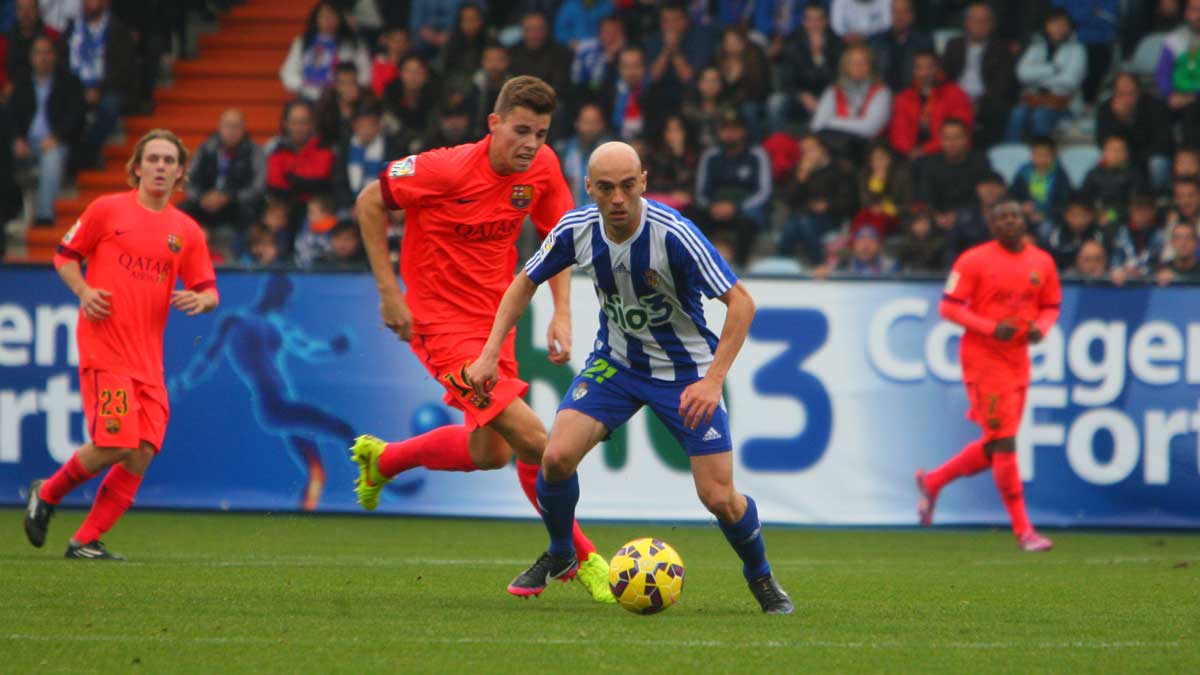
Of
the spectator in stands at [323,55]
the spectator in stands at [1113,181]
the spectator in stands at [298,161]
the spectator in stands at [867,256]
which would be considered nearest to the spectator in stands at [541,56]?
the spectator in stands at [323,55]

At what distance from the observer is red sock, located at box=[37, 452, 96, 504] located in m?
10.0

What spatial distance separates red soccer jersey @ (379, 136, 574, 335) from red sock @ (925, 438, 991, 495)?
195 inches

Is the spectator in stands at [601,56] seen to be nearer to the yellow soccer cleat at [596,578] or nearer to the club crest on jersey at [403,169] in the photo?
the club crest on jersey at [403,169]

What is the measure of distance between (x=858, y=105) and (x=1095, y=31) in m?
2.71

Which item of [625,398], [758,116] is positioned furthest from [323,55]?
[625,398]

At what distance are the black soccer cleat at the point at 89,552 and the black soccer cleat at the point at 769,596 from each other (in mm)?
4062

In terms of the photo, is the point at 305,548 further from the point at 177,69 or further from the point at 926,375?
the point at 177,69

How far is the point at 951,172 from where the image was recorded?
16.2m

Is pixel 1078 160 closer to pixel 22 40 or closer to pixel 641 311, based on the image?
pixel 641 311

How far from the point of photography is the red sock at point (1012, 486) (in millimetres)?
12445

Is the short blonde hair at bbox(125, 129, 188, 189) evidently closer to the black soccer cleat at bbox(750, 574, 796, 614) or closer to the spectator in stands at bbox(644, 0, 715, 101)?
the black soccer cleat at bbox(750, 574, 796, 614)

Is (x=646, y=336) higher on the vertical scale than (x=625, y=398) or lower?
higher

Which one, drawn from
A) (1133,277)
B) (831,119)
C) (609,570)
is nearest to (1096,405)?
(1133,277)

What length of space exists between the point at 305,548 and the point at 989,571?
169 inches
